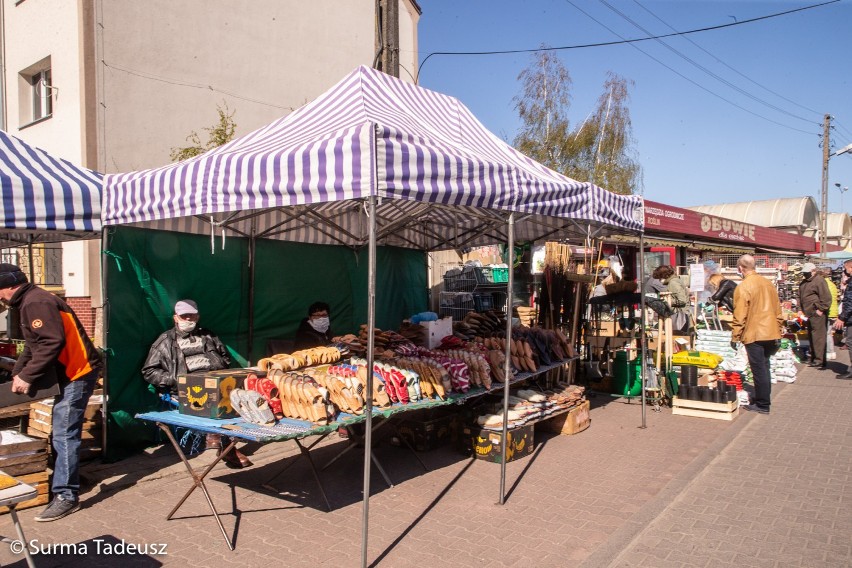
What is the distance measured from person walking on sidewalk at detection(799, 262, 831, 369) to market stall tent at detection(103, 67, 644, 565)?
257 inches

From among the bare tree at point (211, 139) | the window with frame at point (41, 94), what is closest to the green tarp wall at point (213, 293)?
the bare tree at point (211, 139)

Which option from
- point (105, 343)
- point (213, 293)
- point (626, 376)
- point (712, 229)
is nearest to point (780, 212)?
point (712, 229)

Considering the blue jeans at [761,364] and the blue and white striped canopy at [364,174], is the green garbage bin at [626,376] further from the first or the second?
the blue and white striped canopy at [364,174]

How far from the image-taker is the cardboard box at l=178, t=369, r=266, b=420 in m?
4.79

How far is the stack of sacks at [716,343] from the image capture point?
432 inches

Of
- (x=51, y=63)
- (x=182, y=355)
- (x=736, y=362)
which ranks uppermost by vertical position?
(x=51, y=63)

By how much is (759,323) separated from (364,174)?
6.61m

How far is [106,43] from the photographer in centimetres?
1101

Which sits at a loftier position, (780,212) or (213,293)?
(780,212)

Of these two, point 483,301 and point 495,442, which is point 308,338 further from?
point 483,301

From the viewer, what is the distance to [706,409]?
8.31 metres

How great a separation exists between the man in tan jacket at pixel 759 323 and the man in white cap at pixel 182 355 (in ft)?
21.4

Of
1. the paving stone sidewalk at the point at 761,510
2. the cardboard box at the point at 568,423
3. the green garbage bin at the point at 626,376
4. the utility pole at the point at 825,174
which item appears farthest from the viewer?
the utility pole at the point at 825,174

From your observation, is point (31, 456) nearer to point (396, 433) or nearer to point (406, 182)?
point (396, 433)
